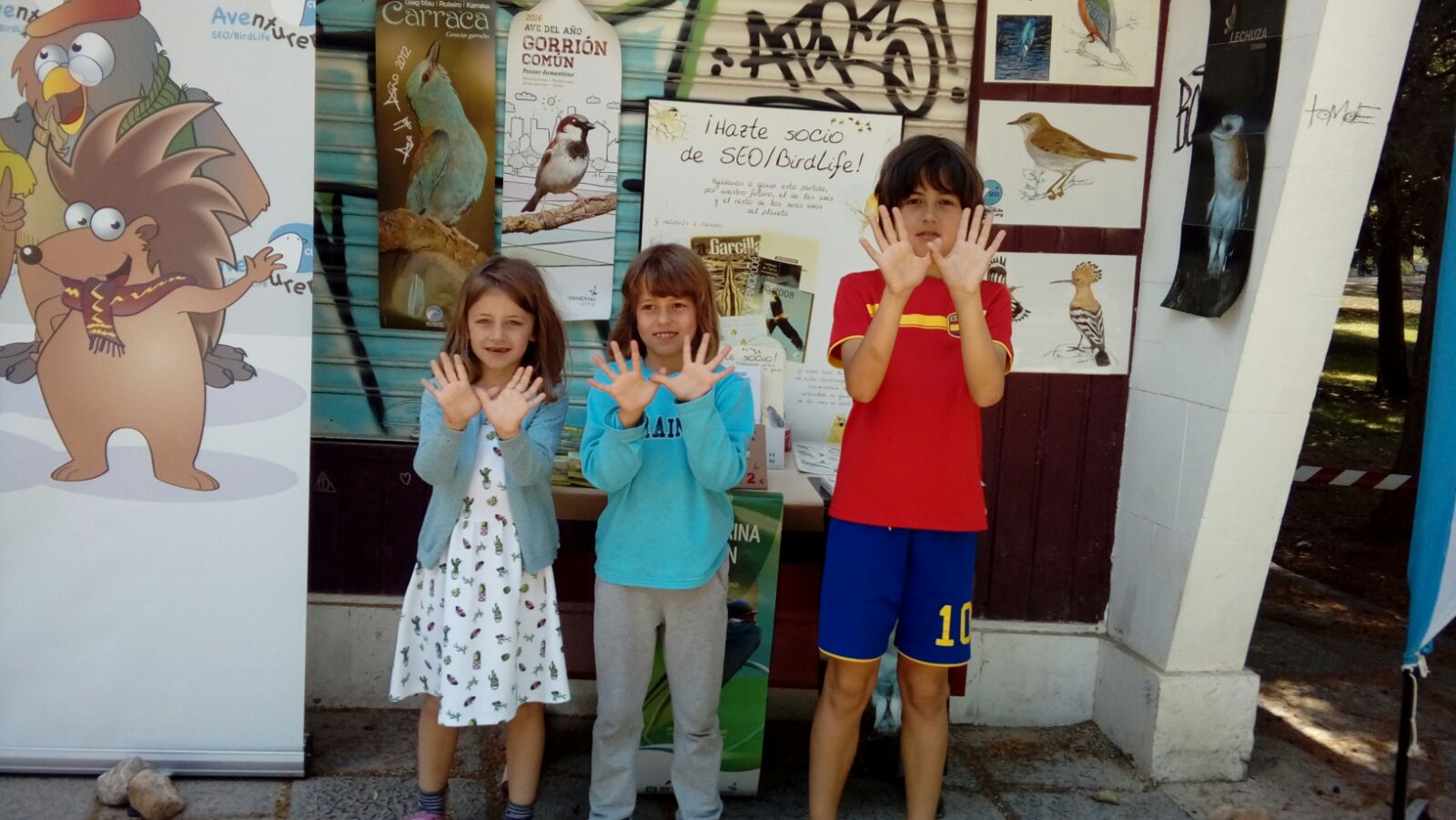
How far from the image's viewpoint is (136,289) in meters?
3.48

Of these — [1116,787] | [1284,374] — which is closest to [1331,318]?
[1284,374]

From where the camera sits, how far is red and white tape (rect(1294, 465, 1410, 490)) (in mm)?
6543

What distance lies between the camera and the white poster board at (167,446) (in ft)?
11.3

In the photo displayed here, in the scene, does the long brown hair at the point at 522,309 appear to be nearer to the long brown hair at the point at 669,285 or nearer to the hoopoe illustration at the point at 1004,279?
the long brown hair at the point at 669,285

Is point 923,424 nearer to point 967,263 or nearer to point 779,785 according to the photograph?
point 967,263

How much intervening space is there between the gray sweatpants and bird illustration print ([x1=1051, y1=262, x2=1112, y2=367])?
176cm

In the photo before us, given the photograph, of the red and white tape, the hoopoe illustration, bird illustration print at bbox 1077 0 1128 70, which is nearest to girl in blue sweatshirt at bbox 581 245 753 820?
the hoopoe illustration

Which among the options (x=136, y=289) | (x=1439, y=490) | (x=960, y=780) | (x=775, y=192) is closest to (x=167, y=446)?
(x=136, y=289)

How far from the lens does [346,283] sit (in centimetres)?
417

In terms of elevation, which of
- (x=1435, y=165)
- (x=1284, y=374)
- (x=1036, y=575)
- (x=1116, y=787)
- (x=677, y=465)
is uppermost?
(x=1435, y=165)

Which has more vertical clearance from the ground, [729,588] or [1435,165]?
[1435,165]

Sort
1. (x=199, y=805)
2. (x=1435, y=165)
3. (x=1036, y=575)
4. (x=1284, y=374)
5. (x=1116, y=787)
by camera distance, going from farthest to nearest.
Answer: (x=1435, y=165)
(x=1036, y=575)
(x=1116, y=787)
(x=1284, y=374)
(x=199, y=805)

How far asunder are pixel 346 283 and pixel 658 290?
1.57 m

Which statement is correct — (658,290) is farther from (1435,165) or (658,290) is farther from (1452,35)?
(1452,35)
